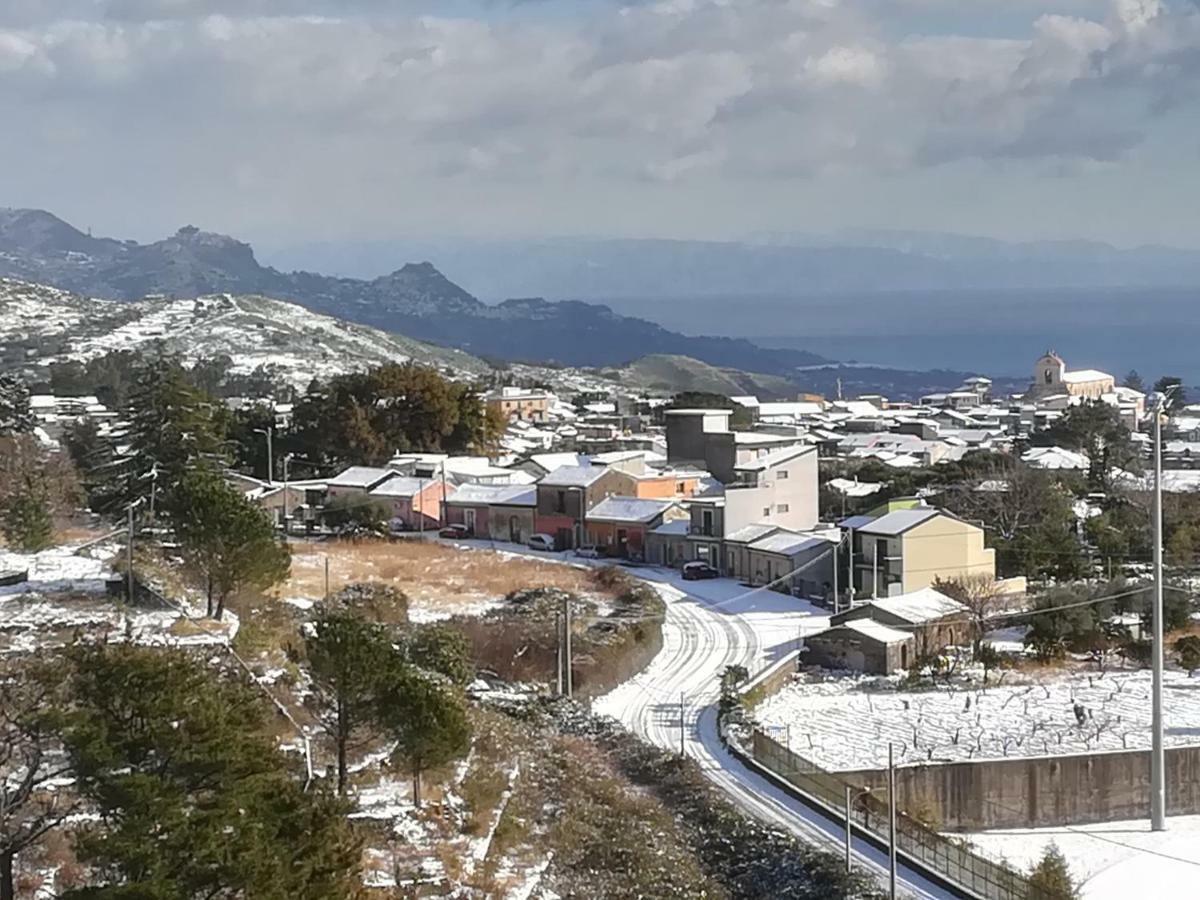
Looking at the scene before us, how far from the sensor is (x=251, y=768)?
8.42 metres

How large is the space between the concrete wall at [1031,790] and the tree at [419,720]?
503cm

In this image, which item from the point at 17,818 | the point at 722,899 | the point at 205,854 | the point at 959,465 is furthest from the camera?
the point at 959,465

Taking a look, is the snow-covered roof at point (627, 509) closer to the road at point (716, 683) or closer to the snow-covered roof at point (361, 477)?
the road at point (716, 683)

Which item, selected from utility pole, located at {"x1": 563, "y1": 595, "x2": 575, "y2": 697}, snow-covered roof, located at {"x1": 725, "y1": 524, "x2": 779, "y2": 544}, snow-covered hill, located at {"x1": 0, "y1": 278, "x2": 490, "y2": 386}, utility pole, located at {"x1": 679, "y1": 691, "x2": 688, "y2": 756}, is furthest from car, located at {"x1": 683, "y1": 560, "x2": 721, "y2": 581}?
snow-covered hill, located at {"x1": 0, "y1": 278, "x2": 490, "y2": 386}

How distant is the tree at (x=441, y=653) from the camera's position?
1642cm

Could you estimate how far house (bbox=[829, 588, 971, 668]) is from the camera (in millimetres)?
21422

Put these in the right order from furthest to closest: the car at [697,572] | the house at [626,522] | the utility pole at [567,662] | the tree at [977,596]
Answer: the house at [626,522] → the car at [697,572] → the tree at [977,596] → the utility pole at [567,662]

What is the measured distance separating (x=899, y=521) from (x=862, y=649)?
4.52m

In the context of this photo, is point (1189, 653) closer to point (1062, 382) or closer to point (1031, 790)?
point (1031, 790)

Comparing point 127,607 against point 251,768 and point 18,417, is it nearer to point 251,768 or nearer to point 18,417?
point 251,768

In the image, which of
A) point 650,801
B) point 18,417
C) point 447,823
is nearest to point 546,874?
point 447,823

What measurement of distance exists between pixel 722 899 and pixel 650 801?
100 inches

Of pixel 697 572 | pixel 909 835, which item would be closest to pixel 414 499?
pixel 697 572

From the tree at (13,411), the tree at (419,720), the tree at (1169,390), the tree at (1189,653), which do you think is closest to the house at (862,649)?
the tree at (1189,653)
